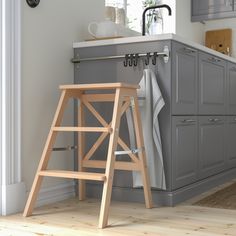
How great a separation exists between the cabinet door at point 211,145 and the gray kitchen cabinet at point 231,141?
0.43ft

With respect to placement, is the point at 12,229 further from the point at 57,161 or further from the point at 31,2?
the point at 31,2

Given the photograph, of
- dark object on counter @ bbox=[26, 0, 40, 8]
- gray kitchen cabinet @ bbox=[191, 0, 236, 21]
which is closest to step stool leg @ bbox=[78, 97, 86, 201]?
dark object on counter @ bbox=[26, 0, 40, 8]

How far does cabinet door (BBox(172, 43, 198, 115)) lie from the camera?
2.75 meters

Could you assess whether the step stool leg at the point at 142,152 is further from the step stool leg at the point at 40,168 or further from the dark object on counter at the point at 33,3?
the dark object on counter at the point at 33,3

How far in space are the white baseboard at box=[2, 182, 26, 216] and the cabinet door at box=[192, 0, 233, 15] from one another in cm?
348

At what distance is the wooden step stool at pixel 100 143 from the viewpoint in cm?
226

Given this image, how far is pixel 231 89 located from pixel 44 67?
187cm

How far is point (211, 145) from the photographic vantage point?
3406mm

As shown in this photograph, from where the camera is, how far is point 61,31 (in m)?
2.96

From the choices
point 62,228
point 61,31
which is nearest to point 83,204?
point 62,228

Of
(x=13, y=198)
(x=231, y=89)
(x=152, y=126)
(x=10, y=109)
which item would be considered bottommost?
(x=13, y=198)

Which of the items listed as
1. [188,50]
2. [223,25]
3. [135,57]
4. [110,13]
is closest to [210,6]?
[223,25]

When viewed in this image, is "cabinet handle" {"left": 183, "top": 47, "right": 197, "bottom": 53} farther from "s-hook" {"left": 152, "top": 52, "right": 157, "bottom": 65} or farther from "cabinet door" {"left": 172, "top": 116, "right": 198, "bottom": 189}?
"cabinet door" {"left": 172, "top": 116, "right": 198, "bottom": 189}

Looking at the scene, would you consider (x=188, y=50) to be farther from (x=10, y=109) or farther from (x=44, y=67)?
(x=10, y=109)
